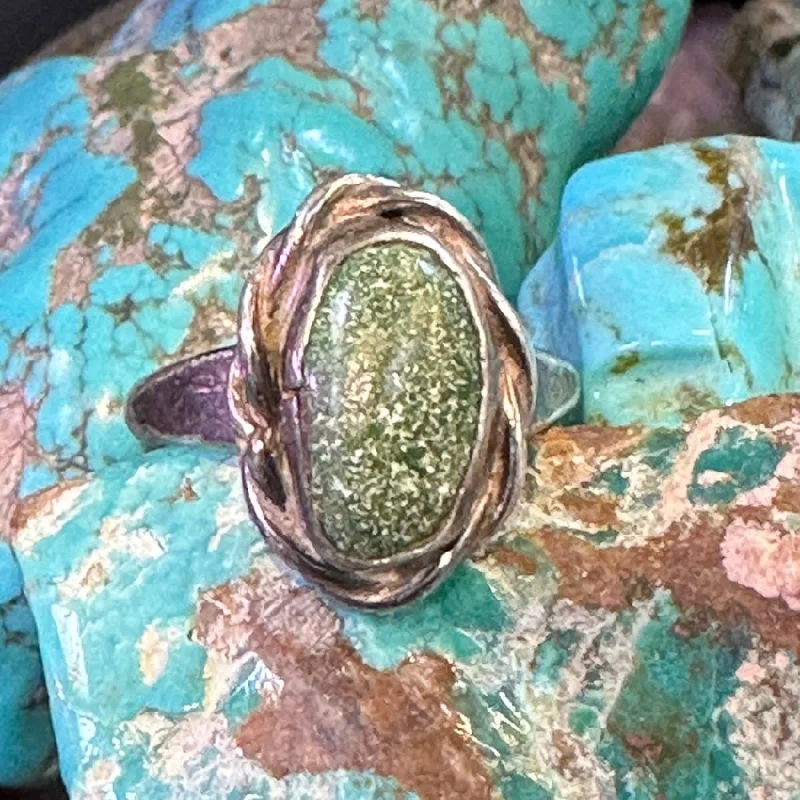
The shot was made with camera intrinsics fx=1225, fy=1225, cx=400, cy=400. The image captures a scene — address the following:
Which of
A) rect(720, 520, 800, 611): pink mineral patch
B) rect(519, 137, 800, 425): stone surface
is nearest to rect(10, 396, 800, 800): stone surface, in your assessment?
rect(720, 520, 800, 611): pink mineral patch

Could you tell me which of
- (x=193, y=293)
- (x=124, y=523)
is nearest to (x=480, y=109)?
(x=193, y=293)

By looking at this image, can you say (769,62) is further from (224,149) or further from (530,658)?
(530,658)

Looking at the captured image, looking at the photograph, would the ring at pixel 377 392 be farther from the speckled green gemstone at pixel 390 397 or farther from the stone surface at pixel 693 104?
the stone surface at pixel 693 104

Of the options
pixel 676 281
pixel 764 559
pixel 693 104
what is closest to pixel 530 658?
pixel 764 559

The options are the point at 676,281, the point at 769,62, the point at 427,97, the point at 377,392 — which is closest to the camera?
the point at 377,392

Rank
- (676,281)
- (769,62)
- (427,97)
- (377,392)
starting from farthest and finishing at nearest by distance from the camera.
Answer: (769,62), (427,97), (676,281), (377,392)

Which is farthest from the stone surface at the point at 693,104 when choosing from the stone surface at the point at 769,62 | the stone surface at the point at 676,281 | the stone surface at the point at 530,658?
the stone surface at the point at 530,658
